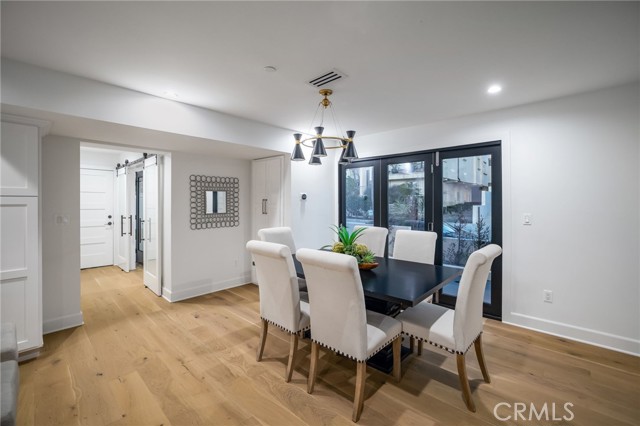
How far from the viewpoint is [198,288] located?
427 centimetres

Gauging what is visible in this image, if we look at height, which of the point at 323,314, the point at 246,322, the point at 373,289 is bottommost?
the point at 246,322

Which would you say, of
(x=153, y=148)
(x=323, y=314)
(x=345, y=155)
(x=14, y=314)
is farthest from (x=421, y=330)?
(x=153, y=148)

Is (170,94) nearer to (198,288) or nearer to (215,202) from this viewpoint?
(215,202)

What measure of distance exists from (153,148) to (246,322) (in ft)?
8.43

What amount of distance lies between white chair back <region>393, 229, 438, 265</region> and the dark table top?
1.33 feet

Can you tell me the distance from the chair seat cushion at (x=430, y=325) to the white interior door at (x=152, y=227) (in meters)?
3.57

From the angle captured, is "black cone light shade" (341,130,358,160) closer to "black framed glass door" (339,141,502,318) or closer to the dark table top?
the dark table top

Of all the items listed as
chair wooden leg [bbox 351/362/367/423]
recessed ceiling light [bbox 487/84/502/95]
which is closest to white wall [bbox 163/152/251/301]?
chair wooden leg [bbox 351/362/367/423]

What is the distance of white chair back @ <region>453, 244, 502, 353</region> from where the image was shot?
1859mm

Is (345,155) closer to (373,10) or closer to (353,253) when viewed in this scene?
(353,253)

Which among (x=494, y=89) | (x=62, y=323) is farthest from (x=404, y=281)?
(x=62, y=323)

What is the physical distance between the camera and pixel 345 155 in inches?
108

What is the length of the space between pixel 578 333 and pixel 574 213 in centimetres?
122

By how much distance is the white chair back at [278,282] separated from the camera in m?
2.13
